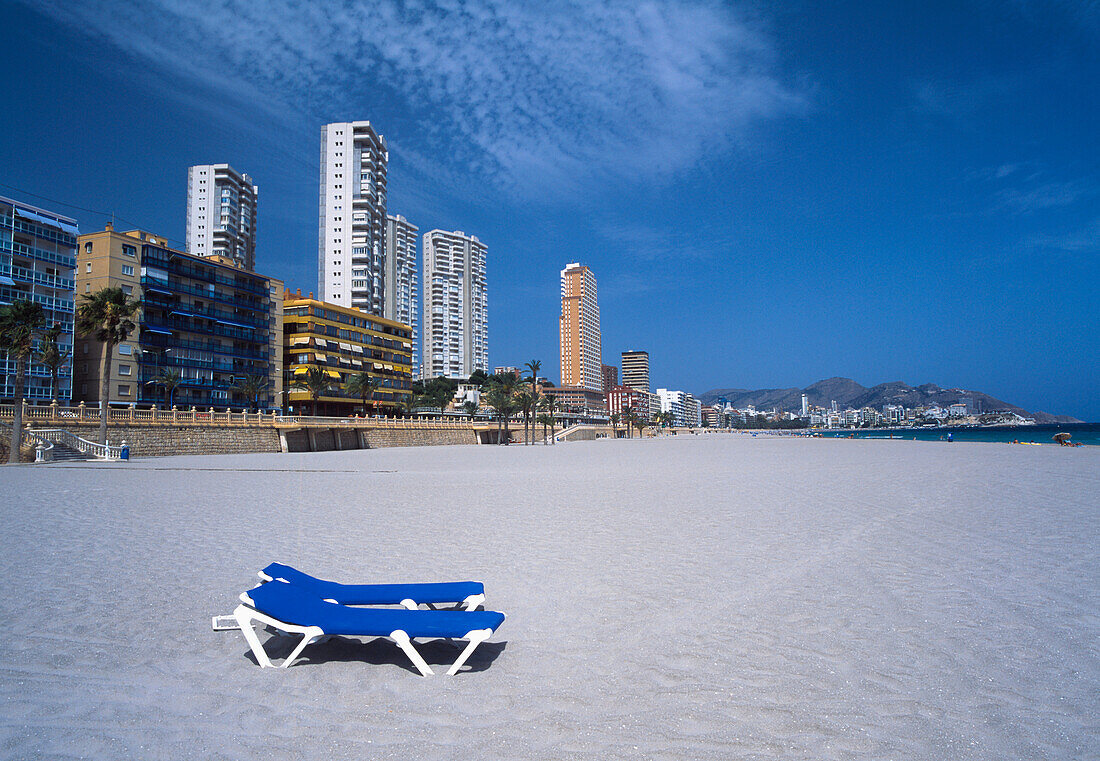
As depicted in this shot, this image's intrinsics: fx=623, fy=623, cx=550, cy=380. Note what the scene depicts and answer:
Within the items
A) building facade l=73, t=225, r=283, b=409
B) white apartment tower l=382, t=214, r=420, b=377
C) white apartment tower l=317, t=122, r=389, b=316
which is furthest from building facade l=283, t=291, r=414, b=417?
white apartment tower l=382, t=214, r=420, b=377

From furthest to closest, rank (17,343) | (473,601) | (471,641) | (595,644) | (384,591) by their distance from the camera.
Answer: (17,343) → (384,591) → (473,601) → (595,644) → (471,641)

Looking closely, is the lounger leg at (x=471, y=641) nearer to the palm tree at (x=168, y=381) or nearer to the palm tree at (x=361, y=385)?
the palm tree at (x=168, y=381)

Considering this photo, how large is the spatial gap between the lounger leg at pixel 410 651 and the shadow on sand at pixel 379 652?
0.48ft

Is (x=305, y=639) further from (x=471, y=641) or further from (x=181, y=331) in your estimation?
(x=181, y=331)

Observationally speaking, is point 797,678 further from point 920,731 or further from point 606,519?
point 606,519

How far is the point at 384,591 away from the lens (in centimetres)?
556

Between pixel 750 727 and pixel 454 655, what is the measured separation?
2.37 m

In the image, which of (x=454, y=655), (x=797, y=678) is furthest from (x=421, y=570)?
(x=797, y=678)

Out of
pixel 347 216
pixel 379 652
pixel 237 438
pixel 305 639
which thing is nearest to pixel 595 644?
pixel 379 652

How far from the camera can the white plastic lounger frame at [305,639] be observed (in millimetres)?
4441

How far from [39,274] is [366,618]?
60374 mm

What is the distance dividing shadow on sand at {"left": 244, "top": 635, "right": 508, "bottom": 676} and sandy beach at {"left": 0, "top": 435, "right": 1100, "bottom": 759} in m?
0.03

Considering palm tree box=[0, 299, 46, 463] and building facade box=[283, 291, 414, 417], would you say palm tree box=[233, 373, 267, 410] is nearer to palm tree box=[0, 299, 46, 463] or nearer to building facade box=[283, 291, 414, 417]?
building facade box=[283, 291, 414, 417]

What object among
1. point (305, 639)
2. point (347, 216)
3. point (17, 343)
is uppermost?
point (347, 216)
